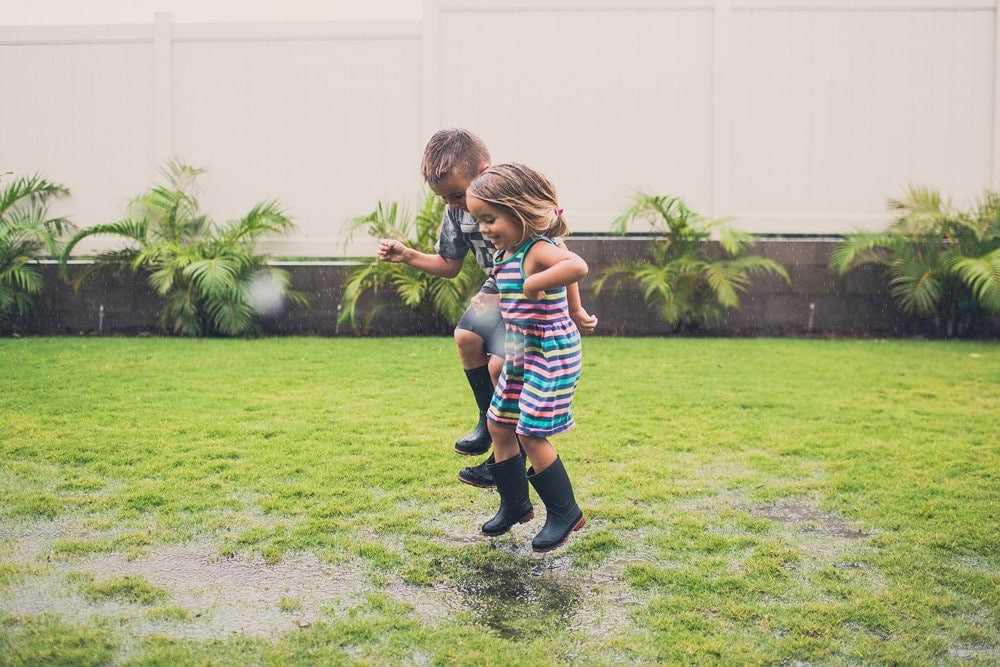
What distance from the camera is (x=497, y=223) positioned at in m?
3.28

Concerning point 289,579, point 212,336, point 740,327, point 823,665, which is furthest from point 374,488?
point 740,327

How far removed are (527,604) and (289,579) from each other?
74cm

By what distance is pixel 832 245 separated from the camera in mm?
9328

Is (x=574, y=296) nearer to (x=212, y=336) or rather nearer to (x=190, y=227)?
(x=212, y=336)

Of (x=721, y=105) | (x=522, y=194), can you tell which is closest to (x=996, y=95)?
(x=721, y=105)

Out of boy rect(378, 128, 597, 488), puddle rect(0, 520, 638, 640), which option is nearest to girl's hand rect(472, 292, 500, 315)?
boy rect(378, 128, 597, 488)

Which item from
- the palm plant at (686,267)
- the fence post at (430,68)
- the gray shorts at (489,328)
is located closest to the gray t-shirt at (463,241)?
the gray shorts at (489,328)

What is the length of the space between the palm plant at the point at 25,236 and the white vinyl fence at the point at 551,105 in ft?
0.66

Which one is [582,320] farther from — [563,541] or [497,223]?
[563,541]

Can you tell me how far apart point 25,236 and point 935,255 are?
8.06 m

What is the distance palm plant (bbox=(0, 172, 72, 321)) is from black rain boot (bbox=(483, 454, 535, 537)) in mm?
6775

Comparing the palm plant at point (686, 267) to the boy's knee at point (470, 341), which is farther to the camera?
the palm plant at point (686, 267)

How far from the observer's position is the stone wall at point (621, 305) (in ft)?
30.7

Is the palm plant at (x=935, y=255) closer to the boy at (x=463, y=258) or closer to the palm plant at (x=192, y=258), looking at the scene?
the palm plant at (x=192, y=258)
